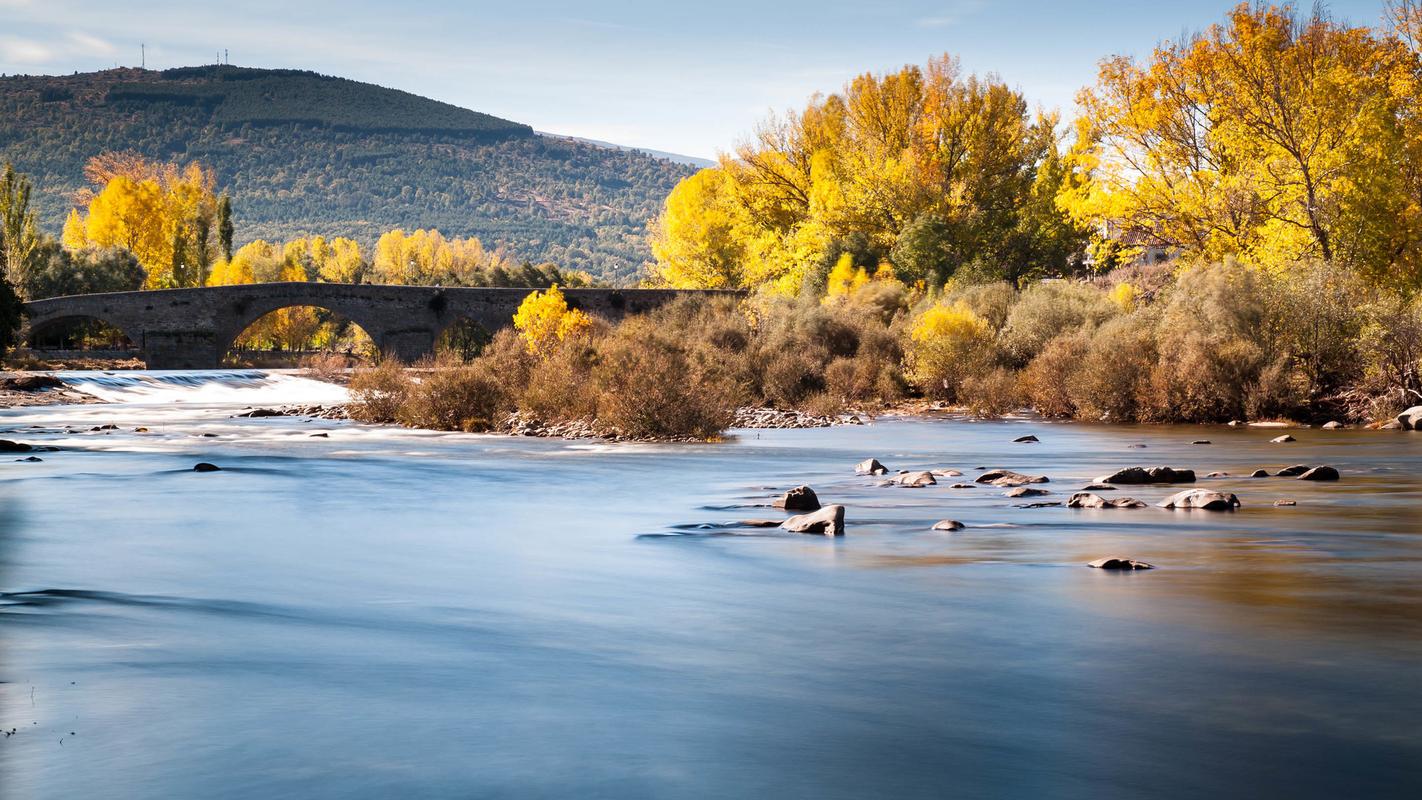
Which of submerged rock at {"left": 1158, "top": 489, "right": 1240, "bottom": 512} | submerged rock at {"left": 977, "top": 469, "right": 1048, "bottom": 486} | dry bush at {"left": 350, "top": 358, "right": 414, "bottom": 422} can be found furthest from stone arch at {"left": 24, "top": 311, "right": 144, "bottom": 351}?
submerged rock at {"left": 1158, "top": 489, "right": 1240, "bottom": 512}

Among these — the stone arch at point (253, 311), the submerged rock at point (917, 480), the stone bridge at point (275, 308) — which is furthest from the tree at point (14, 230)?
the submerged rock at point (917, 480)

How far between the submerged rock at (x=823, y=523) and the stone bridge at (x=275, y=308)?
169ft

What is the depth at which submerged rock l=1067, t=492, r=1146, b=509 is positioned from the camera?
57.0 ft

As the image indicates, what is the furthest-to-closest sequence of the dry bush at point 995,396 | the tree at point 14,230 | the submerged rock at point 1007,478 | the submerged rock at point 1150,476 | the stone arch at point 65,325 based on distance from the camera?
the tree at point 14,230 → the stone arch at point 65,325 → the dry bush at point 995,396 → the submerged rock at point 1007,478 → the submerged rock at point 1150,476

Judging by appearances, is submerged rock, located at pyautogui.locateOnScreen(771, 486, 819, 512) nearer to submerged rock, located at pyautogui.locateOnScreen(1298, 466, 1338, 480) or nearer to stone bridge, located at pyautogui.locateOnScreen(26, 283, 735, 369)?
submerged rock, located at pyautogui.locateOnScreen(1298, 466, 1338, 480)

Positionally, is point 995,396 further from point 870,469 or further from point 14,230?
point 14,230

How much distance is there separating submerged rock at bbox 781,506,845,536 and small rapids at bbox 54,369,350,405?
35.1m

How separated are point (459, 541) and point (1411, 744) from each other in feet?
37.0

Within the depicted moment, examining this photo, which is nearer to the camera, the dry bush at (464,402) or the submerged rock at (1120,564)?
the submerged rock at (1120,564)

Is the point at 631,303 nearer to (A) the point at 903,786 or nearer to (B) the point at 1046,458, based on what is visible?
(B) the point at 1046,458

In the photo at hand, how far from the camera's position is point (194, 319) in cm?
7069

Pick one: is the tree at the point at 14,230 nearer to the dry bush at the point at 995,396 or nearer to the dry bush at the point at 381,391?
the dry bush at the point at 381,391

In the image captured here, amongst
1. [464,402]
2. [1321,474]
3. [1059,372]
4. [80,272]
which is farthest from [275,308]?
[1321,474]

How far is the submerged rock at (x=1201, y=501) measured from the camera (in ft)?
56.1
